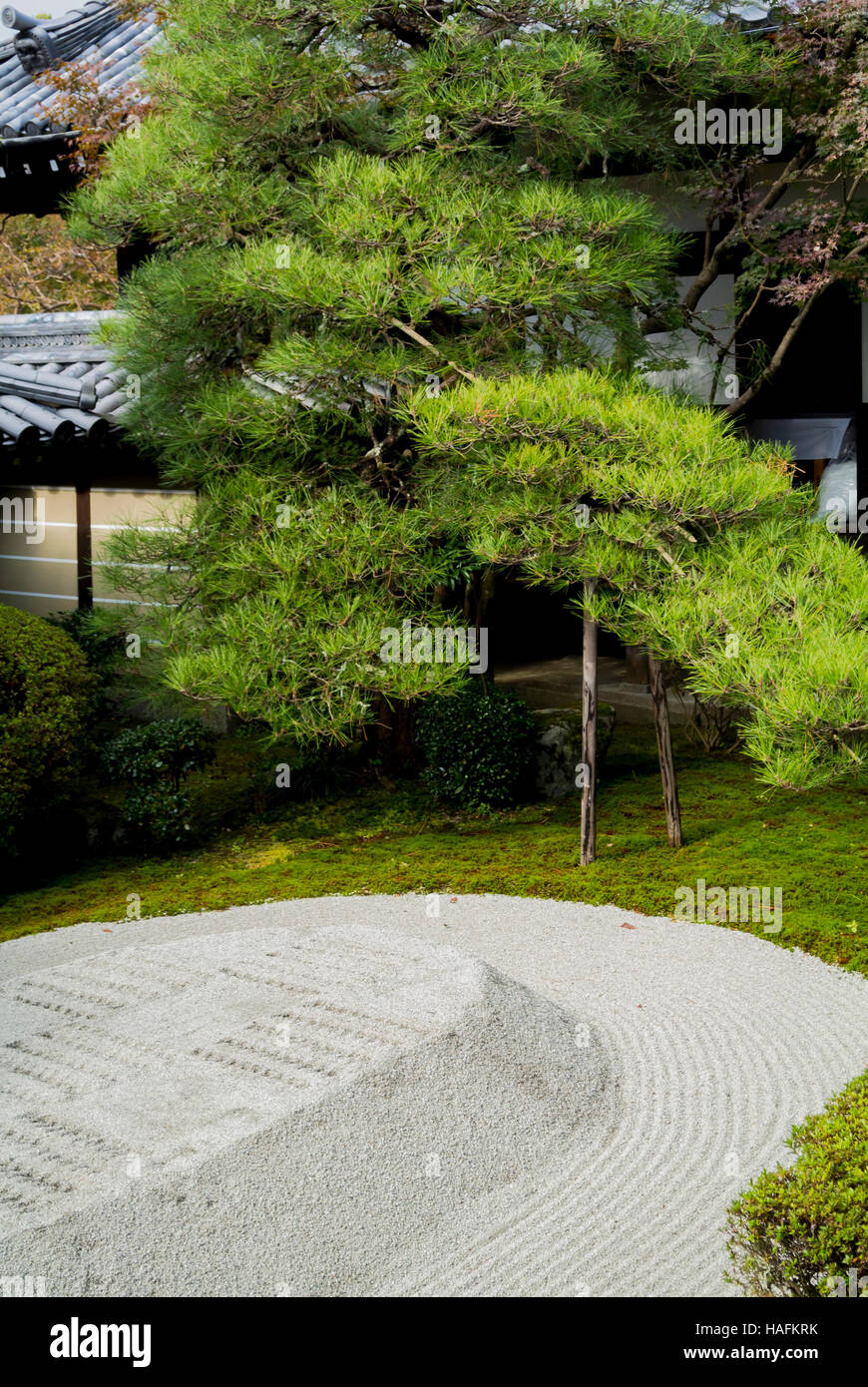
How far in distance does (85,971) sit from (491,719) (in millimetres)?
4229

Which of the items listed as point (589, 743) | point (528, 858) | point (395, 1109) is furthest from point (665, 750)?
point (395, 1109)

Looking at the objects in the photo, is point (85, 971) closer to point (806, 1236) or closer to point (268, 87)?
point (806, 1236)

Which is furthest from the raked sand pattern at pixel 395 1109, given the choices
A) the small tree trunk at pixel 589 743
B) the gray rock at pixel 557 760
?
the gray rock at pixel 557 760

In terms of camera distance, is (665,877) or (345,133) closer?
(665,877)

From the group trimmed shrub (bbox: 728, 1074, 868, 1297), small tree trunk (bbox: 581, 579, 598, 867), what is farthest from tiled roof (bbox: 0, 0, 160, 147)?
trimmed shrub (bbox: 728, 1074, 868, 1297)

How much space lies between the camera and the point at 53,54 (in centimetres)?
1437

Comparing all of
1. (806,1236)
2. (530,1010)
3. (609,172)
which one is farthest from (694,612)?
(609,172)

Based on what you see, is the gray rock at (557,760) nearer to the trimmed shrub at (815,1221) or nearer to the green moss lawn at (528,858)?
the green moss lawn at (528,858)

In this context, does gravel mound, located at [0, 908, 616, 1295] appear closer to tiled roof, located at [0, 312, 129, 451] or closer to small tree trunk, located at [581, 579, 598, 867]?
small tree trunk, located at [581, 579, 598, 867]

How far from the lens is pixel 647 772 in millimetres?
11055

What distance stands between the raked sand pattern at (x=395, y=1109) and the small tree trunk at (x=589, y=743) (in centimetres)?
160

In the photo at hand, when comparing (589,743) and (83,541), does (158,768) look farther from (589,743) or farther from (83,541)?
(83,541)

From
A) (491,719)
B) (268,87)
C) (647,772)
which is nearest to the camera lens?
(268,87)

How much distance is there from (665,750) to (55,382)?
23.7ft
